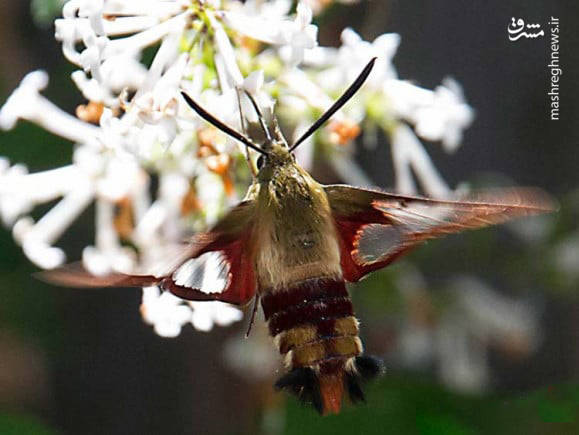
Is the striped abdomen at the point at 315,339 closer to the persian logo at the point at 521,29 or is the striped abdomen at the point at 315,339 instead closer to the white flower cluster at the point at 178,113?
the white flower cluster at the point at 178,113

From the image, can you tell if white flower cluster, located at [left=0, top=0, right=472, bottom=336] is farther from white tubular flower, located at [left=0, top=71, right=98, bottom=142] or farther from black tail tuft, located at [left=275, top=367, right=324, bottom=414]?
black tail tuft, located at [left=275, top=367, right=324, bottom=414]

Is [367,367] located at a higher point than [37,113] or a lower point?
lower

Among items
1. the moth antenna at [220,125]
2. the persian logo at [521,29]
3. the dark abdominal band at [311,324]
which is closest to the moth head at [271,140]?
the moth antenna at [220,125]

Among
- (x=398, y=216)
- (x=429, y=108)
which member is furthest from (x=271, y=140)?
(x=429, y=108)

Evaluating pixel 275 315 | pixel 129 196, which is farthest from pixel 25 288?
pixel 275 315

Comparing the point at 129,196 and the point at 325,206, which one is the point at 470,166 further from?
the point at 325,206

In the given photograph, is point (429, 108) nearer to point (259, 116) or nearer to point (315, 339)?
point (259, 116)

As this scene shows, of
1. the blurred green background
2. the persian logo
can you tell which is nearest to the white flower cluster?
the blurred green background
